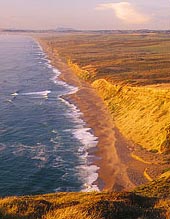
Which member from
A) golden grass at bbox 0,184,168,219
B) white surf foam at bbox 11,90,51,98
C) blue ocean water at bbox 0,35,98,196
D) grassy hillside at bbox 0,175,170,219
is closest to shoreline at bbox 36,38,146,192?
blue ocean water at bbox 0,35,98,196

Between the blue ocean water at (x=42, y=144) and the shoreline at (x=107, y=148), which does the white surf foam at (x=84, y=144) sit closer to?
the blue ocean water at (x=42, y=144)

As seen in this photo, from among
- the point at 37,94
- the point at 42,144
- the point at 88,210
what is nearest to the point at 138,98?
the point at 42,144

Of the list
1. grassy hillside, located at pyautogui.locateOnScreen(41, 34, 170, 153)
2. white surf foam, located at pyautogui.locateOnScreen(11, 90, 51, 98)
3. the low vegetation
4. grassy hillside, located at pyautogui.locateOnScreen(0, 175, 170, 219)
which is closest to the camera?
grassy hillside, located at pyautogui.locateOnScreen(0, 175, 170, 219)

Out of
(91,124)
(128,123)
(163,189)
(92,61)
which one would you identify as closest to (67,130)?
(91,124)

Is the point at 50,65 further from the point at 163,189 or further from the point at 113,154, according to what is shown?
the point at 163,189

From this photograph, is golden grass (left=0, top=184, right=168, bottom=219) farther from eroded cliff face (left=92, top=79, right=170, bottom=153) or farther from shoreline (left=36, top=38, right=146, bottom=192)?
eroded cliff face (left=92, top=79, right=170, bottom=153)

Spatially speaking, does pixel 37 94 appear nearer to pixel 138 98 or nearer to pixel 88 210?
pixel 138 98
